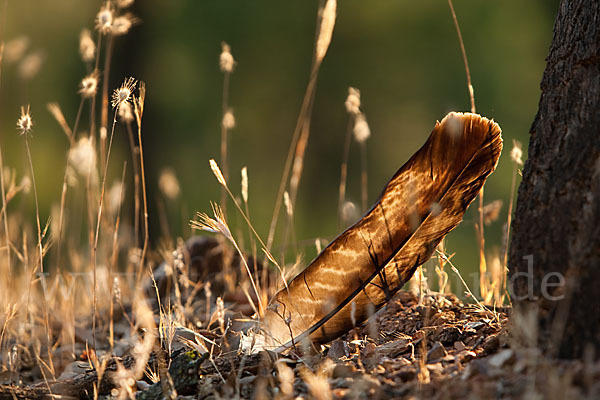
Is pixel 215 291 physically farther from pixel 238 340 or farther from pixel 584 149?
pixel 584 149

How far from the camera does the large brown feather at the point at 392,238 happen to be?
183 centimetres

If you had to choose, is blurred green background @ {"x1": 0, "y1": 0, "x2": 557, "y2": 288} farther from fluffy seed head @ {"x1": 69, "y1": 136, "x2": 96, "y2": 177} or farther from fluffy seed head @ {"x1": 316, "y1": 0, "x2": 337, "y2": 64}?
fluffy seed head @ {"x1": 316, "y1": 0, "x2": 337, "y2": 64}

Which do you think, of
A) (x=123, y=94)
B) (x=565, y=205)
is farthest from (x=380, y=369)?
(x=123, y=94)

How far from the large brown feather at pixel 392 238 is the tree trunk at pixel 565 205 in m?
0.22

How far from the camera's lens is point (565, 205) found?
150cm

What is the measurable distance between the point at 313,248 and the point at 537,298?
746 cm

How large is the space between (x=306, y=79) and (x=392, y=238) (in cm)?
750

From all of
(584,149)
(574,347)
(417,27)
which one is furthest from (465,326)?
(417,27)

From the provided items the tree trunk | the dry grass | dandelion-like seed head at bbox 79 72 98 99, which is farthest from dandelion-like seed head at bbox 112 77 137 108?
the tree trunk

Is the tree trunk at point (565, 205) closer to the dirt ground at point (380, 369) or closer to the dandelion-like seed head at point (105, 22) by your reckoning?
the dirt ground at point (380, 369)

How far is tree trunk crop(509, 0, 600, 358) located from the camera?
1.41 meters

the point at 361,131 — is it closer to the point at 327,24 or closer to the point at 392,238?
the point at 327,24

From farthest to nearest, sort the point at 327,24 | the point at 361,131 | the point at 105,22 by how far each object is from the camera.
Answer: the point at 361,131
the point at 105,22
the point at 327,24

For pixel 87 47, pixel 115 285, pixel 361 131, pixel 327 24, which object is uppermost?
pixel 327 24
